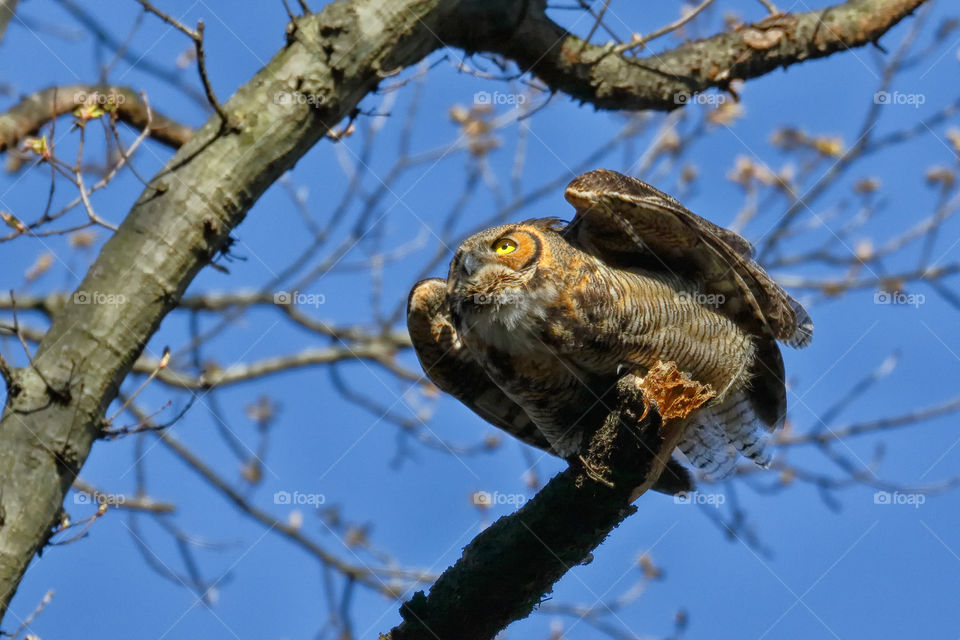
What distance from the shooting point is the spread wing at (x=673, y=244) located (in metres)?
4.33

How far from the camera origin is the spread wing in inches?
171

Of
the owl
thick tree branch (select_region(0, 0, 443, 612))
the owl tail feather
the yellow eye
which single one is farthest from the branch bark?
the owl tail feather

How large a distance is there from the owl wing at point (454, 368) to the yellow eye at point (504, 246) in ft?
1.52

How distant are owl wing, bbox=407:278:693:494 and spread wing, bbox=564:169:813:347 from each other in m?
0.81

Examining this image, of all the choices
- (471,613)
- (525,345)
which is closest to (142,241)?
(525,345)

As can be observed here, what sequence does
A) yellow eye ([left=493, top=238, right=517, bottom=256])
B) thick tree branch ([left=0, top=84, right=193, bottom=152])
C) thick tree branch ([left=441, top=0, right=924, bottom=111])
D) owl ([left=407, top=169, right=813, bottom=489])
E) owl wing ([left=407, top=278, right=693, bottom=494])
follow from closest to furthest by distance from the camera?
owl ([left=407, top=169, right=813, bottom=489]) < yellow eye ([left=493, top=238, right=517, bottom=256]) < owl wing ([left=407, top=278, right=693, bottom=494]) < thick tree branch ([left=0, top=84, right=193, bottom=152]) < thick tree branch ([left=441, top=0, right=924, bottom=111])

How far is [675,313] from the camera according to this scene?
4.47 m

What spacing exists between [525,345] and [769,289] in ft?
4.12

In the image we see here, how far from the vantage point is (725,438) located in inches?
220

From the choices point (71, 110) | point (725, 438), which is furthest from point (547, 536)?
point (71, 110)

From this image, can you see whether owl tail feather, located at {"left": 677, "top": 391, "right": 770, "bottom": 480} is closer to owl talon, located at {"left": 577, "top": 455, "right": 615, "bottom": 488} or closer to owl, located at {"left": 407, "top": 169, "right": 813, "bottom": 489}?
owl, located at {"left": 407, "top": 169, "right": 813, "bottom": 489}

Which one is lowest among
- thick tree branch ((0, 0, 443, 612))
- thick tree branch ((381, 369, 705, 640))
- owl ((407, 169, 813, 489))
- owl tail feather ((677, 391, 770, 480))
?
thick tree branch ((381, 369, 705, 640))

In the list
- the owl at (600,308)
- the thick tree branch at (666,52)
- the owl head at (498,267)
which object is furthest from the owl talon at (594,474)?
the thick tree branch at (666,52)

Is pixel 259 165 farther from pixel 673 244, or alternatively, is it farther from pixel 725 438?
pixel 725 438
